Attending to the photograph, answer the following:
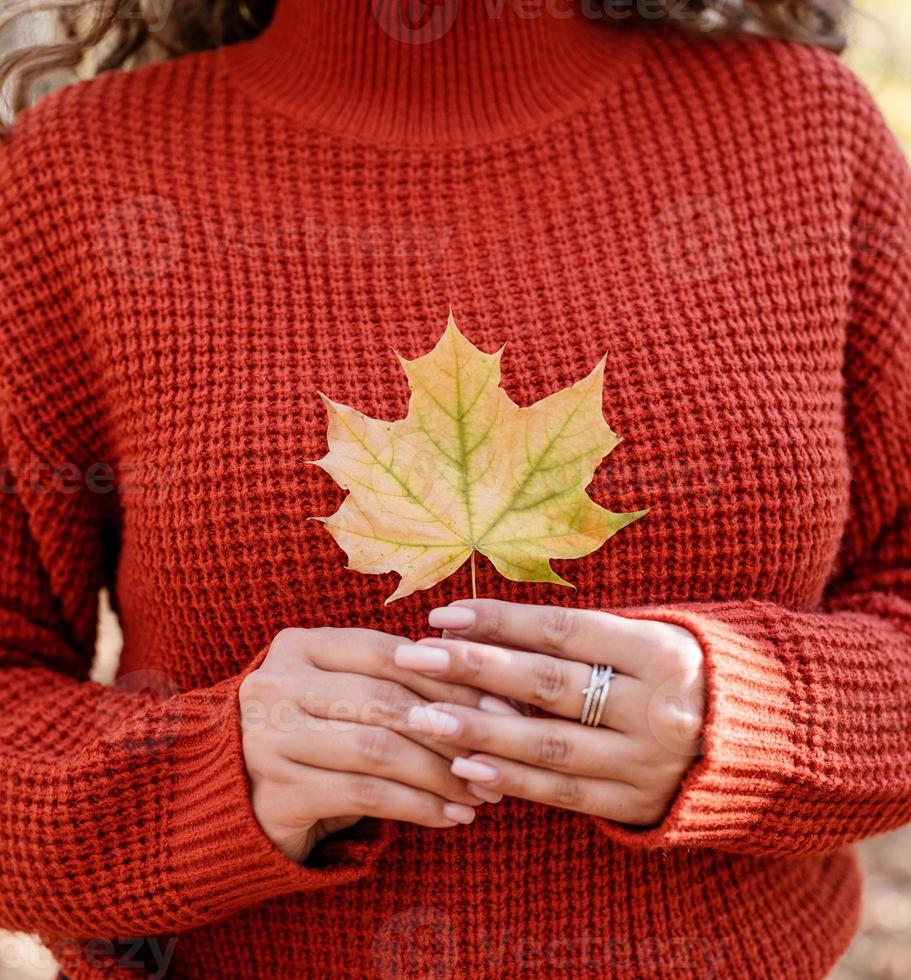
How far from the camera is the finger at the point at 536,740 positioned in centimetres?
85

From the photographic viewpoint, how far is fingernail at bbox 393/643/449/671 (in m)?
0.83

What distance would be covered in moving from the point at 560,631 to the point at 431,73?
2.17 ft

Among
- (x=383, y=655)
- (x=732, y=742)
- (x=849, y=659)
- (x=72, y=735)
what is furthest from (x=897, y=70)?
(x=72, y=735)

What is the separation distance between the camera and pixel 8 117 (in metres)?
1.20

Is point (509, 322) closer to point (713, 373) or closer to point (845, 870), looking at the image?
point (713, 373)

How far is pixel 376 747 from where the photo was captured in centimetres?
87

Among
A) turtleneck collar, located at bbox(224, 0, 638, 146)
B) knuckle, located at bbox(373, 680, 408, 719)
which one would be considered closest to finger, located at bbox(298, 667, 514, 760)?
knuckle, located at bbox(373, 680, 408, 719)

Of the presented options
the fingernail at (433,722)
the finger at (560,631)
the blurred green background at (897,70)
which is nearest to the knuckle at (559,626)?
the finger at (560,631)

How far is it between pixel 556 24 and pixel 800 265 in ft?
1.33

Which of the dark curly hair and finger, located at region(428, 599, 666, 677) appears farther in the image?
the dark curly hair

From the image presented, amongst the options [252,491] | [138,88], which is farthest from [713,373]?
[138,88]

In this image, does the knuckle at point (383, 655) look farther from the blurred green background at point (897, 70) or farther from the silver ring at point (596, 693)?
the blurred green background at point (897, 70)

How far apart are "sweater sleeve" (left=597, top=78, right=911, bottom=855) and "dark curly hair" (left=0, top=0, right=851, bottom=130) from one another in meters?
0.19

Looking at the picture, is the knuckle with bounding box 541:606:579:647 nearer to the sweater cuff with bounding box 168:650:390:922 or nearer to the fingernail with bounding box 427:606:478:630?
the fingernail with bounding box 427:606:478:630
